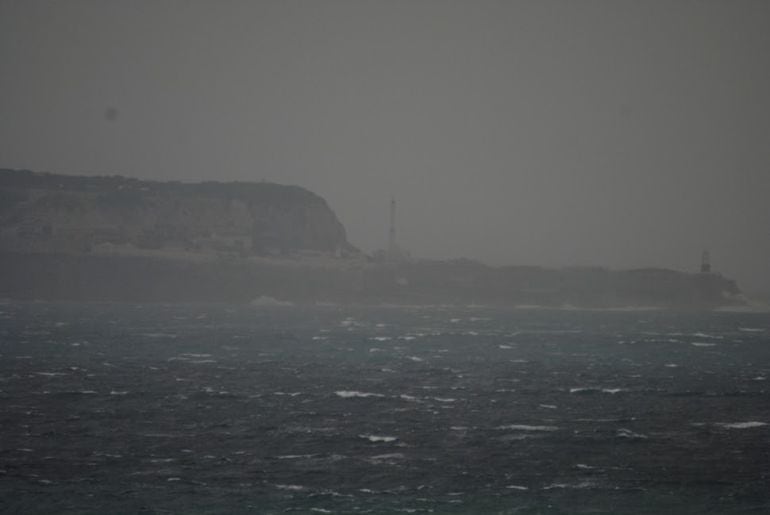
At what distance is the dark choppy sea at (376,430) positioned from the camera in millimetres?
34031

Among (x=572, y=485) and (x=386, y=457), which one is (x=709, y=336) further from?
(x=572, y=485)

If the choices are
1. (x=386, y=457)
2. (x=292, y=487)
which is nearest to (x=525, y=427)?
(x=386, y=457)

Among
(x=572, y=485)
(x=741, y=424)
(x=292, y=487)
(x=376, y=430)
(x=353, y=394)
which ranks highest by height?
(x=741, y=424)

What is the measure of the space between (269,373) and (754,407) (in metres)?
33.8

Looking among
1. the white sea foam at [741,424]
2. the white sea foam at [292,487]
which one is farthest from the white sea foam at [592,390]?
the white sea foam at [292,487]

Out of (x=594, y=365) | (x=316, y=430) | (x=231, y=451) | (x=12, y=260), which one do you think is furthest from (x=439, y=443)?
(x=12, y=260)

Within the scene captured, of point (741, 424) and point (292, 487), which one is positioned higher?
point (741, 424)

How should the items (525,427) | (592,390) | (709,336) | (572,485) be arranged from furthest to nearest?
(709,336) → (592,390) → (525,427) → (572,485)

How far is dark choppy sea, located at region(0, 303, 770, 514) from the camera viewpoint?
34031mm

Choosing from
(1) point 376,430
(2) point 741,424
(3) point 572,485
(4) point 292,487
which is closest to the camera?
(4) point 292,487

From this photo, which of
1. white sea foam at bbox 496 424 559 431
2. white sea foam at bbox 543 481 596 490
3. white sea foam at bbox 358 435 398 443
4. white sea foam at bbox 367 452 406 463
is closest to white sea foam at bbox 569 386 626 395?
white sea foam at bbox 496 424 559 431

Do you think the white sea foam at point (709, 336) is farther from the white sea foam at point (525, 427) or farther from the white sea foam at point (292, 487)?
the white sea foam at point (292, 487)

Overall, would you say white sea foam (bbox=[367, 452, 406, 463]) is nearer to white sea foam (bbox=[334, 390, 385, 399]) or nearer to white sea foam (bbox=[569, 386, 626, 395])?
white sea foam (bbox=[334, 390, 385, 399])

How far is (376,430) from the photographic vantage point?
46719mm
